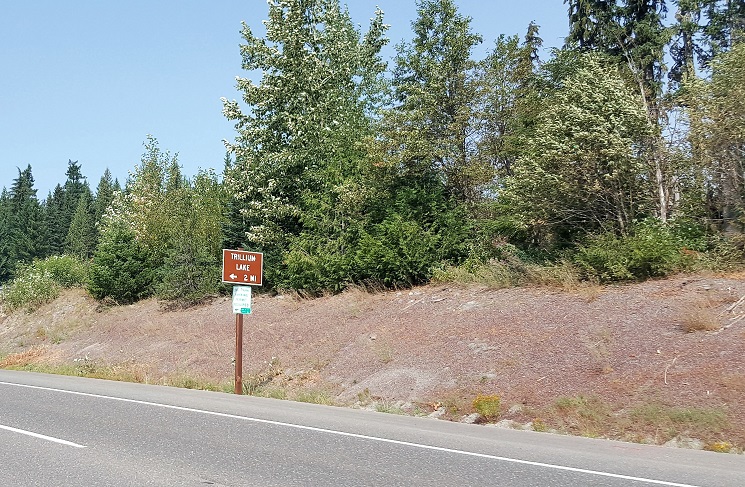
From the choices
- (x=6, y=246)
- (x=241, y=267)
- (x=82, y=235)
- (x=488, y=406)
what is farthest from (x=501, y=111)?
(x=6, y=246)

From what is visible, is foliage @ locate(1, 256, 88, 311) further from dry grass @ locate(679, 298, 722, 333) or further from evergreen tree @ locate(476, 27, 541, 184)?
dry grass @ locate(679, 298, 722, 333)

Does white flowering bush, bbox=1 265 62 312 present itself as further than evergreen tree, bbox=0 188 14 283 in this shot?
No

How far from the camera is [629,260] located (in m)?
17.8

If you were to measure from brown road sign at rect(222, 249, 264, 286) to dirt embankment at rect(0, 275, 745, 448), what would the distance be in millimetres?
3008

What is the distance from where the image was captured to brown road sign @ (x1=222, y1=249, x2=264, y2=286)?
1791 centimetres

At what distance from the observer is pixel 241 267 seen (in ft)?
60.0

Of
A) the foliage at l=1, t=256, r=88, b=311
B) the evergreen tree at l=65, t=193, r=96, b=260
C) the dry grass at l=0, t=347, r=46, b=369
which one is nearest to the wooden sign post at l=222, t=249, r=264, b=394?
the dry grass at l=0, t=347, r=46, b=369

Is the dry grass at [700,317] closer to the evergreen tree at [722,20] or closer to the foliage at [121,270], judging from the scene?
the evergreen tree at [722,20]

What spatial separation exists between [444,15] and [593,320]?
14.4 metres

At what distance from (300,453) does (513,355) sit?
26.8 feet

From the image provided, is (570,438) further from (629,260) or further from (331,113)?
(331,113)

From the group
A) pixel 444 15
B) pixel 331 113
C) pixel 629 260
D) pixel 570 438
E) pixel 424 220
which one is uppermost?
pixel 444 15

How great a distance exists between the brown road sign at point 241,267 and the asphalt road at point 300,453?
5.49m

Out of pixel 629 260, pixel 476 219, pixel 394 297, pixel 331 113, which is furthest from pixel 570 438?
pixel 331 113
